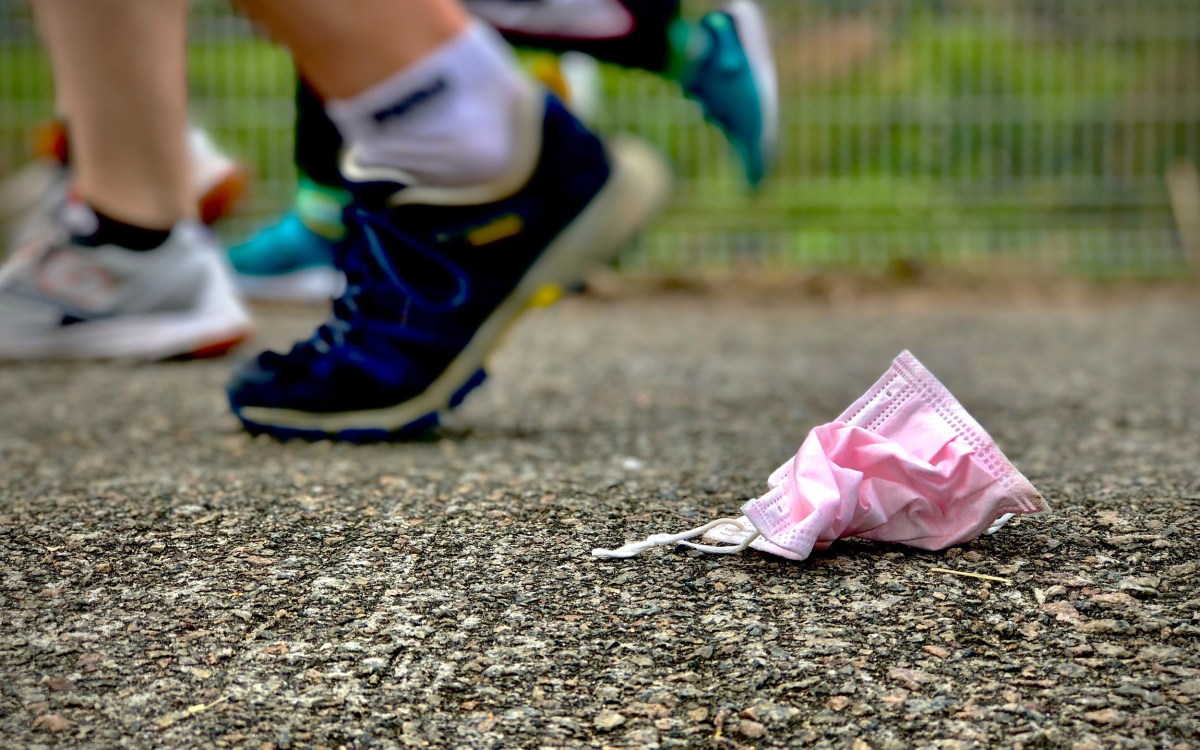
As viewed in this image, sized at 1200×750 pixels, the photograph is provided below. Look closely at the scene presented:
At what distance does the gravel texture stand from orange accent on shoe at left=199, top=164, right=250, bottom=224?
5.27 ft

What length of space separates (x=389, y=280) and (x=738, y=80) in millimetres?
743

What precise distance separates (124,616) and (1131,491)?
87 centimetres

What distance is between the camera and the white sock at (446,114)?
1.31 meters

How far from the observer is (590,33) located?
180cm

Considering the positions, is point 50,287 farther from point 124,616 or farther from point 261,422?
point 124,616

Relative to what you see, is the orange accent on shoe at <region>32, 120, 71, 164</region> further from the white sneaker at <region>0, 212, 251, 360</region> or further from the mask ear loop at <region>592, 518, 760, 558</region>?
the mask ear loop at <region>592, 518, 760, 558</region>

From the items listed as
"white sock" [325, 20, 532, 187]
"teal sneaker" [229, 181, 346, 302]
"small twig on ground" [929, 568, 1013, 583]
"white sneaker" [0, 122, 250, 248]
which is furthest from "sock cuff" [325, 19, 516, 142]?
"teal sneaker" [229, 181, 346, 302]

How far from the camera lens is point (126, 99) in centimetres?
190

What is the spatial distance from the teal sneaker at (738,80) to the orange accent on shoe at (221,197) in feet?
4.97

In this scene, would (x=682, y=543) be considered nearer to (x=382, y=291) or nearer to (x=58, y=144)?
(x=382, y=291)

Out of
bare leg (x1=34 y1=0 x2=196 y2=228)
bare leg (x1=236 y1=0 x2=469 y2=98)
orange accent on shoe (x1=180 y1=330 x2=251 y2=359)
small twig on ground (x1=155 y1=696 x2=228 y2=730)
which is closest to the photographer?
small twig on ground (x1=155 y1=696 x2=228 y2=730)

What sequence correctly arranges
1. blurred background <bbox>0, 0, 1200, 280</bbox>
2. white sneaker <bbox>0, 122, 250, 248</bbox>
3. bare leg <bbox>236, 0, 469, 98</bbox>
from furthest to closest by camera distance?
1. blurred background <bbox>0, 0, 1200, 280</bbox>
2. white sneaker <bbox>0, 122, 250, 248</bbox>
3. bare leg <bbox>236, 0, 469, 98</bbox>

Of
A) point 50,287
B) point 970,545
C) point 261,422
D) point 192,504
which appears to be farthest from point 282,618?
point 50,287

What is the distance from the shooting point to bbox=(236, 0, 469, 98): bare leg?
1268 mm
